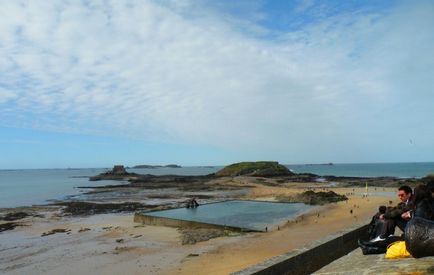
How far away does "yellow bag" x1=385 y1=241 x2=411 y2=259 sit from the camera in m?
5.49

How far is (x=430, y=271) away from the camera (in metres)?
4.48

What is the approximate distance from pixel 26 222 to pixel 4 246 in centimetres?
880

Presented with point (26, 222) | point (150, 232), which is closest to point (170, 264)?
point (150, 232)

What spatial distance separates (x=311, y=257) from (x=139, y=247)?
1151cm

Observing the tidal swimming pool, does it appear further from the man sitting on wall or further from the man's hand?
the man's hand

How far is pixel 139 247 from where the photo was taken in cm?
1777

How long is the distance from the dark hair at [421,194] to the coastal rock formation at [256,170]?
80.8 m

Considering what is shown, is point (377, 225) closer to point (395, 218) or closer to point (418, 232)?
point (395, 218)

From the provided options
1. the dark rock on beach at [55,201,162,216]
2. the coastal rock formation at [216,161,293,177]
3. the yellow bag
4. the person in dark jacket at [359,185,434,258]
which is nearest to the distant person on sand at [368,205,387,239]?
the person in dark jacket at [359,185,434,258]

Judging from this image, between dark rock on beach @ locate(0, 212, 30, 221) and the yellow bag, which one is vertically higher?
the yellow bag

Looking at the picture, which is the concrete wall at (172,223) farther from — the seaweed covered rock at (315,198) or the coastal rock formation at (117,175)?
the coastal rock formation at (117,175)

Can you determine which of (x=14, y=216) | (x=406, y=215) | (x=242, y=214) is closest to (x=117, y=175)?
(x=14, y=216)

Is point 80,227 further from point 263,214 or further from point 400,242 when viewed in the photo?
point 400,242

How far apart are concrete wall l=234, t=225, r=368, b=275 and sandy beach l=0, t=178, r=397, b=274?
1055 millimetres
